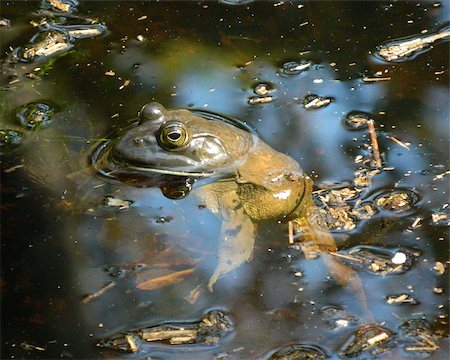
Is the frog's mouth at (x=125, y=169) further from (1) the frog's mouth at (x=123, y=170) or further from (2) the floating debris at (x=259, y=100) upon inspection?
(2) the floating debris at (x=259, y=100)

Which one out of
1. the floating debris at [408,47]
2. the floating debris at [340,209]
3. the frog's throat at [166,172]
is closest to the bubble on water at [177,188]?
the frog's throat at [166,172]


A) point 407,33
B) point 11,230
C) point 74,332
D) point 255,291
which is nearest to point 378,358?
point 255,291

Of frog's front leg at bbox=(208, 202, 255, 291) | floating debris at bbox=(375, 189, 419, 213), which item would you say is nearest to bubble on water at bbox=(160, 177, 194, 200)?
frog's front leg at bbox=(208, 202, 255, 291)

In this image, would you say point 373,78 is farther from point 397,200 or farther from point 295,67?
point 397,200

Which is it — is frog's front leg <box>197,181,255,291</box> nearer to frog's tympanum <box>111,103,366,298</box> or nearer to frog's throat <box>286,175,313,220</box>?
frog's tympanum <box>111,103,366,298</box>

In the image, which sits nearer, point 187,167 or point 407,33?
point 187,167

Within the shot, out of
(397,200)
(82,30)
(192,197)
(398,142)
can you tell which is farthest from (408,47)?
(82,30)

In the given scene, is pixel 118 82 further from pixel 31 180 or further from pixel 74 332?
pixel 74 332
